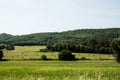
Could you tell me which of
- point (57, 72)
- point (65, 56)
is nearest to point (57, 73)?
point (57, 72)

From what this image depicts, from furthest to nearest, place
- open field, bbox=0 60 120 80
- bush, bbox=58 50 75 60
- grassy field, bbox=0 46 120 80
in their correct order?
bush, bbox=58 50 75 60 < grassy field, bbox=0 46 120 80 < open field, bbox=0 60 120 80

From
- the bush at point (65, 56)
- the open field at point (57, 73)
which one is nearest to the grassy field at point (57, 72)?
the open field at point (57, 73)

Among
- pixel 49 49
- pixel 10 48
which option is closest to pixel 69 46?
pixel 49 49

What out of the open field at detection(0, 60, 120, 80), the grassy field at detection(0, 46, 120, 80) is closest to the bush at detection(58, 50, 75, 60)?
the grassy field at detection(0, 46, 120, 80)

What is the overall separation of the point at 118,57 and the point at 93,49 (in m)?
40.6

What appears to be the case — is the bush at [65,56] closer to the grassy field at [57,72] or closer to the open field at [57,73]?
the grassy field at [57,72]

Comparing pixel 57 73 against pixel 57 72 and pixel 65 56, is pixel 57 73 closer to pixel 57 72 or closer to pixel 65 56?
pixel 57 72

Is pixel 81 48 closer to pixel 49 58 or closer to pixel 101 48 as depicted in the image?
pixel 101 48

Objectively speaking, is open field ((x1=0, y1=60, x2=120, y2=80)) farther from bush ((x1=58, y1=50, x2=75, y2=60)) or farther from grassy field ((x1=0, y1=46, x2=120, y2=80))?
bush ((x1=58, y1=50, x2=75, y2=60))

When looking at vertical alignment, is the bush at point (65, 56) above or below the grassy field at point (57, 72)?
below

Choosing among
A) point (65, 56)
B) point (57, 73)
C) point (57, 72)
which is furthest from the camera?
point (65, 56)

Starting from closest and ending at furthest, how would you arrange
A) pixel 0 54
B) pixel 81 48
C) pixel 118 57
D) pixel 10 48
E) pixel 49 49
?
1. pixel 118 57
2. pixel 0 54
3. pixel 81 48
4. pixel 49 49
5. pixel 10 48

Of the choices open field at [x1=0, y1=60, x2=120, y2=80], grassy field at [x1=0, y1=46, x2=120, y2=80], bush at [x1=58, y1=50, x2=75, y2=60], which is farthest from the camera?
bush at [x1=58, y1=50, x2=75, y2=60]

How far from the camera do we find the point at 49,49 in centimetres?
14100
